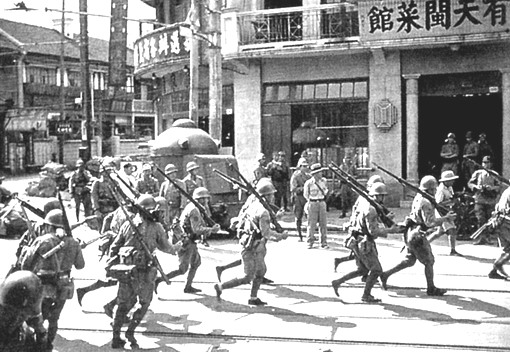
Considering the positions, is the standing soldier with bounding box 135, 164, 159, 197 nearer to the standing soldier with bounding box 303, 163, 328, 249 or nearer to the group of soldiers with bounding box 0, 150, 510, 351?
the group of soldiers with bounding box 0, 150, 510, 351

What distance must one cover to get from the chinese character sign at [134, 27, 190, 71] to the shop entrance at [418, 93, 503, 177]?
881cm

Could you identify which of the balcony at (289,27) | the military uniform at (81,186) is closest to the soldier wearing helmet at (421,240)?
the military uniform at (81,186)

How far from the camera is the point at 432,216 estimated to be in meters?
Answer: 10.5

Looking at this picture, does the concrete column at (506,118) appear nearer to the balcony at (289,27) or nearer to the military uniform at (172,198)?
the balcony at (289,27)

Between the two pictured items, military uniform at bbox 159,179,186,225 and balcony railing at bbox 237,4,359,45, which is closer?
military uniform at bbox 159,179,186,225

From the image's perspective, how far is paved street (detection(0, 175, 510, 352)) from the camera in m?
7.96

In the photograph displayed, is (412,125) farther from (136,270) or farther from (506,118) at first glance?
(136,270)

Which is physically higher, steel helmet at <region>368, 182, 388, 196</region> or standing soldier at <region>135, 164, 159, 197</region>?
steel helmet at <region>368, 182, 388, 196</region>

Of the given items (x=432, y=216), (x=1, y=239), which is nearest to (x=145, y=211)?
(x=432, y=216)

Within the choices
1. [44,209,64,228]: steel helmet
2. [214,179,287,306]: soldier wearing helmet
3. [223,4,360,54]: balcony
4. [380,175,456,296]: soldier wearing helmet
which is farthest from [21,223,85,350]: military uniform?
[223,4,360,54]: balcony

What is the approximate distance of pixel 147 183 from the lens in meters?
17.1

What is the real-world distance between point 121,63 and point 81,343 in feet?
108

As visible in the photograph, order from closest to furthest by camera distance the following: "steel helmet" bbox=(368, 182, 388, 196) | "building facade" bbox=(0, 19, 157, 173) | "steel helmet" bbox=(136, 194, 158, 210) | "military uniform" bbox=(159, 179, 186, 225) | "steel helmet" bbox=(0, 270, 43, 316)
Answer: "steel helmet" bbox=(0, 270, 43, 316) → "steel helmet" bbox=(136, 194, 158, 210) → "steel helmet" bbox=(368, 182, 388, 196) → "military uniform" bbox=(159, 179, 186, 225) → "building facade" bbox=(0, 19, 157, 173)

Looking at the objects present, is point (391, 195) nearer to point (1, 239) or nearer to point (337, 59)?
point (337, 59)
